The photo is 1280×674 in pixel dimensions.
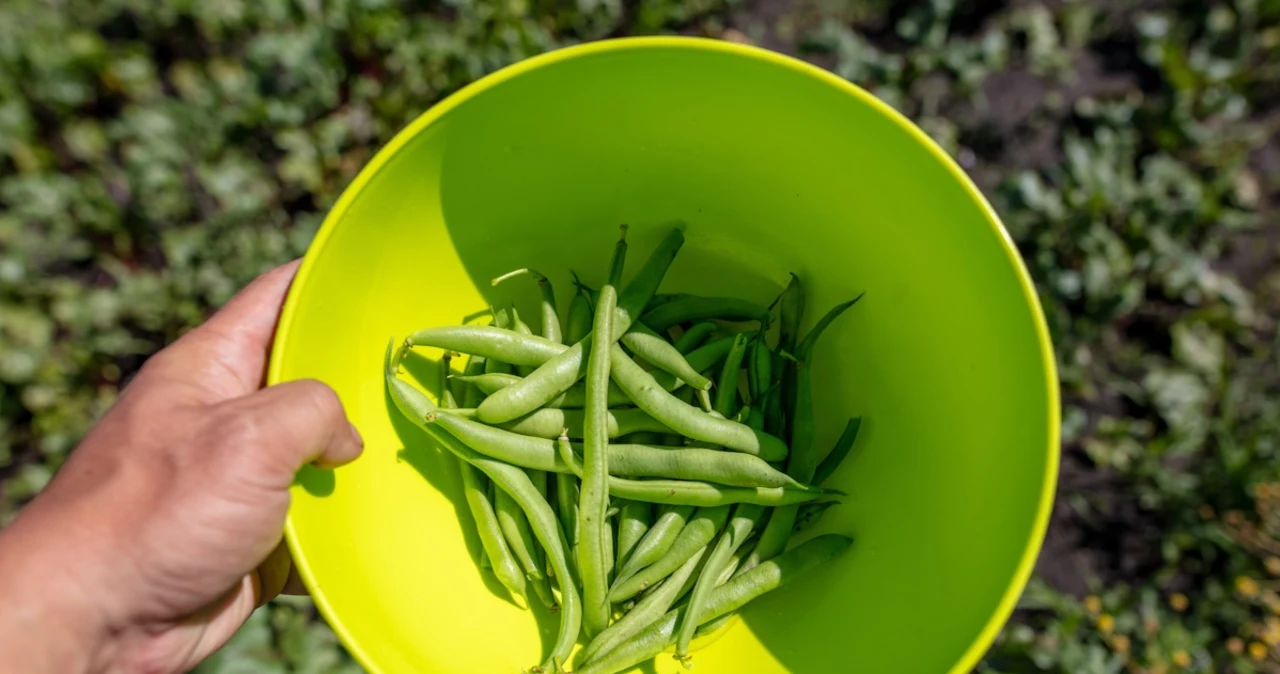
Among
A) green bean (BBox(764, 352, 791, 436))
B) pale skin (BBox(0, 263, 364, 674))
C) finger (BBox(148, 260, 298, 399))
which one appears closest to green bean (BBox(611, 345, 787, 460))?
green bean (BBox(764, 352, 791, 436))

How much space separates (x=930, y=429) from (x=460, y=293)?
111cm

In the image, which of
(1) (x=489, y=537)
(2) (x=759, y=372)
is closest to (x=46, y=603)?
(1) (x=489, y=537)

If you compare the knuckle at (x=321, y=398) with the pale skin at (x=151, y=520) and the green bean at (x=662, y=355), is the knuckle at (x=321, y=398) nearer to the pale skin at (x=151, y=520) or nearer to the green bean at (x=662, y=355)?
the pale skin at (x=151, y=520)

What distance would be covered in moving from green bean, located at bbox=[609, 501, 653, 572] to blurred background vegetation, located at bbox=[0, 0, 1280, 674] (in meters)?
1.37

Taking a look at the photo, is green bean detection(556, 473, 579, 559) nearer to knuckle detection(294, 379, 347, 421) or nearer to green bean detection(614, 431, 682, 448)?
green bean detection(614, 431, 682, 448)

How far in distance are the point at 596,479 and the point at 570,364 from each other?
0.90 feet

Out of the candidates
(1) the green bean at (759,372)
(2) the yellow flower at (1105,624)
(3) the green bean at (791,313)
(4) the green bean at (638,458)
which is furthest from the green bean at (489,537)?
(2) the yellow flower at (1105,624)

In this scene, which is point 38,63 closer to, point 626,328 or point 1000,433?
point 626,328

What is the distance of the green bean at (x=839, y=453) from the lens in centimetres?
204

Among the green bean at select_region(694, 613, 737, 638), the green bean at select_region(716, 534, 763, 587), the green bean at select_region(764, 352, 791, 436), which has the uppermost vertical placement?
the green bean at select_region(764, 352, 791, 436)

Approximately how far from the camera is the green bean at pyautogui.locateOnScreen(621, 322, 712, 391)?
6.58ft

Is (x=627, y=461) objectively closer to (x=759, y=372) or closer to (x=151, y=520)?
(x=759, y=372)

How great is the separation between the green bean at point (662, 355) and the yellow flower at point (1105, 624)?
156 centimetres

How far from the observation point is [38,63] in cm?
295
